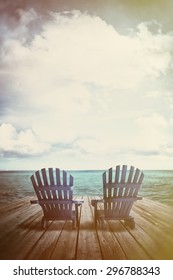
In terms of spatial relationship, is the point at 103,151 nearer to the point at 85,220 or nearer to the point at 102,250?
the point at 85,220

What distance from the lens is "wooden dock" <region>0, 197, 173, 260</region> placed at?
12.5 feet

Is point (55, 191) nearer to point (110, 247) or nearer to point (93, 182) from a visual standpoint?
point (110, 247)

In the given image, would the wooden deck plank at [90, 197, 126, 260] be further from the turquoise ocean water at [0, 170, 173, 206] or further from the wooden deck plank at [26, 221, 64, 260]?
the turquoise ocean water at [0, 170, 173, 206]

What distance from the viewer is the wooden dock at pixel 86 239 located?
12.5 feet

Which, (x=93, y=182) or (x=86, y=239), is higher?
(x=93, y=182)

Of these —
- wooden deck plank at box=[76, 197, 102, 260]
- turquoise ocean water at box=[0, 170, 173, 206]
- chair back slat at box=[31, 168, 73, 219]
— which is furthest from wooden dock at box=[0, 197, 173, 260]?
turquoise ocean water at box=[0, 170, 173, 206]

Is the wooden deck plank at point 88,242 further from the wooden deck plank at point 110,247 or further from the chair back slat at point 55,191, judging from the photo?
the chair back slat at point 55,191

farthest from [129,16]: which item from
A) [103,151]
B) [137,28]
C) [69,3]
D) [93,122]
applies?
[103,151]

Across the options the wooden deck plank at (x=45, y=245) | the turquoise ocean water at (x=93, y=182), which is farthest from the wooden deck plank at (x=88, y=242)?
the turquoise ocean water at (x=93, y=182)

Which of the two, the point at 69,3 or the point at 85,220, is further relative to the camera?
the point at 85,220

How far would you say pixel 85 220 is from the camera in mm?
5121

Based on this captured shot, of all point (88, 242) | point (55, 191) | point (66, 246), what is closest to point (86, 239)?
point (88, 242)

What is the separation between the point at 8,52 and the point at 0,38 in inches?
7.0

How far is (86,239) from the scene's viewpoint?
4148mm
